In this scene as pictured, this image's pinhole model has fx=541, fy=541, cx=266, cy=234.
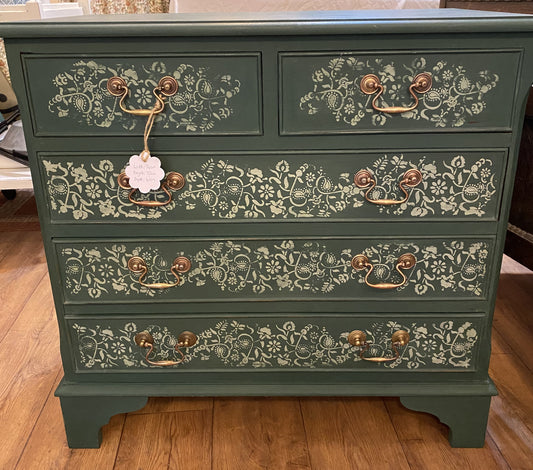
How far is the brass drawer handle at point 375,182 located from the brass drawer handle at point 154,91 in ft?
1.28

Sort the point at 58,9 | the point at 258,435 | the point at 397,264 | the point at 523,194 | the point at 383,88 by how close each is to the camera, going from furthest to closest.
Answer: the point at 58,9 → the point at 523,194 → the point at 258,435 → the point at 397,264 → the point at 383,88

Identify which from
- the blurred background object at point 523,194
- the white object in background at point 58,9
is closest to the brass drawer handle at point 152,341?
the blurred background object at point 523,194

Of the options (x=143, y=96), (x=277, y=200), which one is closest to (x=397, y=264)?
(x=277, y=200)

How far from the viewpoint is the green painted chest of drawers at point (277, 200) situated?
3.20 feet

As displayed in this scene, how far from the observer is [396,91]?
3.28ft

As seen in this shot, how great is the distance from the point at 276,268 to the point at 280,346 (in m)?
0.19

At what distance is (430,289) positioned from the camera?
1153 mm

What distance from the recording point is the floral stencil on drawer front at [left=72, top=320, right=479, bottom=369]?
3.92ft

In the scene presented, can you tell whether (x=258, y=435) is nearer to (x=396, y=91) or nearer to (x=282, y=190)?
(x=282, y=190)

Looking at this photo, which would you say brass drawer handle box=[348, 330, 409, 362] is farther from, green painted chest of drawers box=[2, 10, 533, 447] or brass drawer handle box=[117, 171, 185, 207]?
brass drawer handle box=[117, 171, 185, 207]

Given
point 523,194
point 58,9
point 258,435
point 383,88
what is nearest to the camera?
point 383,88

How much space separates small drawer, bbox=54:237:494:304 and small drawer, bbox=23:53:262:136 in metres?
0.24

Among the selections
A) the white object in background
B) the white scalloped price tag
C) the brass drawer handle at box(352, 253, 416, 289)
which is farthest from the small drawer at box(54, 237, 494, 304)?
the white object in background

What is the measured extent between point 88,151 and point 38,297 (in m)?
1.10
